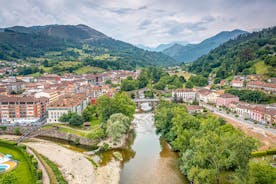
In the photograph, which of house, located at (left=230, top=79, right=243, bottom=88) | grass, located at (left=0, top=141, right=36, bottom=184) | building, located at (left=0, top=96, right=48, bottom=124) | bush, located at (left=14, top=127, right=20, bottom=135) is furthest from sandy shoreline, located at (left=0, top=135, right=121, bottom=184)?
house, located at (left=230, top=79, right=243, bottom=88)

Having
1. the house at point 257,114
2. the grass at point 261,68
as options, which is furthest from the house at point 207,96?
the grass at point 261,68

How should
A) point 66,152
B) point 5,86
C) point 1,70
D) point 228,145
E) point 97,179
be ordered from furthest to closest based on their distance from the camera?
1. point 1,70
2. point 5,86
3. point 66,152
4. point 97,179
5. point 228,145

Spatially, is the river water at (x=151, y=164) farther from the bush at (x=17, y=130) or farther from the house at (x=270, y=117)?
the bush at (x=17, y=130)

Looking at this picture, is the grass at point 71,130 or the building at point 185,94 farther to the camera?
the building at point 185,94

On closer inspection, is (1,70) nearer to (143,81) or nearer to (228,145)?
(143,81)

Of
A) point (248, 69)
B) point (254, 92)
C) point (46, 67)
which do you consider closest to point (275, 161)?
point (254, 92)
